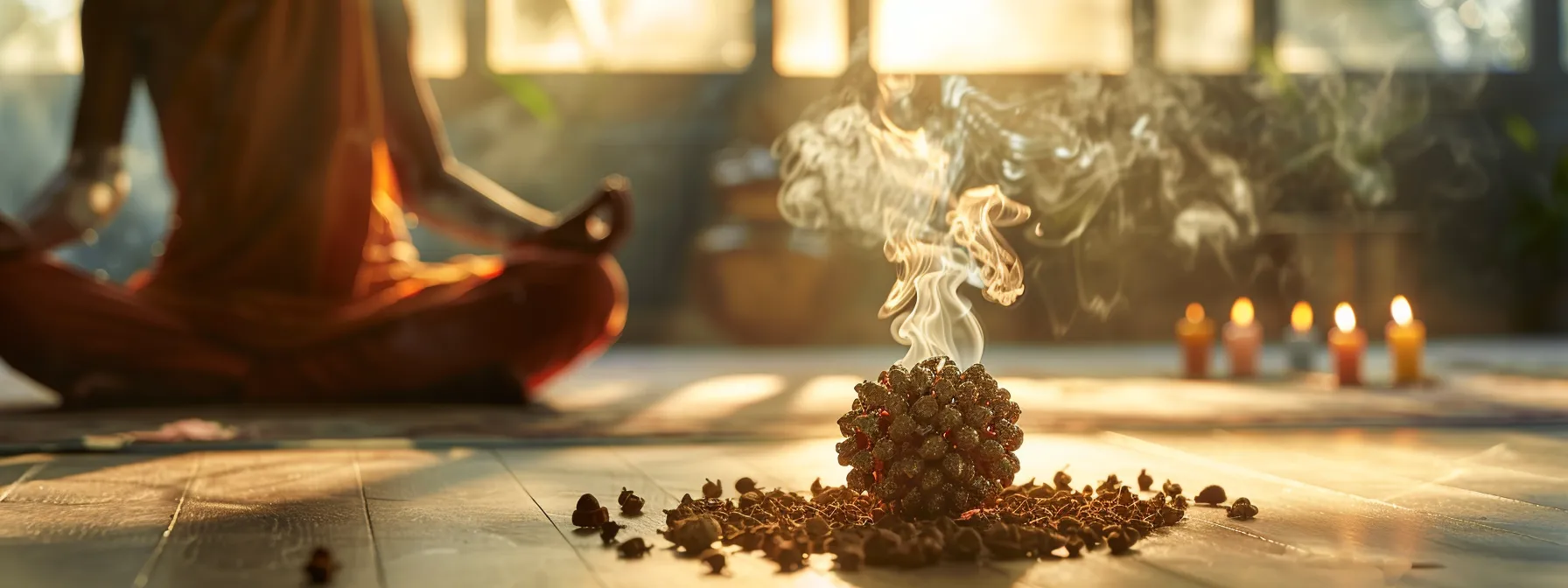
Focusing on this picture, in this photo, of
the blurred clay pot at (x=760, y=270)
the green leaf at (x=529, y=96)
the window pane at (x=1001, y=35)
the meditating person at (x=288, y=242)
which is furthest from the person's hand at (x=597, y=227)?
the window pane at (x=1001, y=35)

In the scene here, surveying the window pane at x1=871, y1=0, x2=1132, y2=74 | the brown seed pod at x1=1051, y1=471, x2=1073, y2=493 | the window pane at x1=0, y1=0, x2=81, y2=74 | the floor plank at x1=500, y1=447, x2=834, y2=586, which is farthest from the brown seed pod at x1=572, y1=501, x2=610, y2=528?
the window pane at x1=0, y1=0, x2=81, y2=74

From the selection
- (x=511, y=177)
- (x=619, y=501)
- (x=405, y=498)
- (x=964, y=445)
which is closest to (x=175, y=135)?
(x=405, y=498)

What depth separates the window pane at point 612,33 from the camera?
7.04 meters

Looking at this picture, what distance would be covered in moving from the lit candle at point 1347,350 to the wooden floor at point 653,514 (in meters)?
1.30

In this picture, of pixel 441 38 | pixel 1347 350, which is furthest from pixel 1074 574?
pixel 441 38

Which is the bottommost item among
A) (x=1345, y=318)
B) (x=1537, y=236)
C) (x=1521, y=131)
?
(x=1345, y=318)

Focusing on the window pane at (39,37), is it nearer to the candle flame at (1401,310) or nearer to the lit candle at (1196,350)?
the lit candle at (1196,350)

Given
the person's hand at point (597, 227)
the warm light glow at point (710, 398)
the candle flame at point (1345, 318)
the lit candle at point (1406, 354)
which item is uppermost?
the person's hand at point (597, 227)

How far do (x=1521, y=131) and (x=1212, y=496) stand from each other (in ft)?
20.7

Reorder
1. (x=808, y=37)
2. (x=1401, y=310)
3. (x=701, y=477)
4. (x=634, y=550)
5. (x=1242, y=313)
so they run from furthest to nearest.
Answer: (x=808, y=37)
(x=1242, y=313)
(x=1401, y=310)
(x=701, y=477)
(x=634, y=550)

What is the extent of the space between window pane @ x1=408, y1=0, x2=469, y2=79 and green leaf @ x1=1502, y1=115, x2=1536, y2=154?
5.16 metres

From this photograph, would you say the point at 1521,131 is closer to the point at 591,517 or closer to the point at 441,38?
the point at 441,38

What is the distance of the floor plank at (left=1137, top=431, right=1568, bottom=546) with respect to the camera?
188cm

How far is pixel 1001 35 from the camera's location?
7.13 metres
